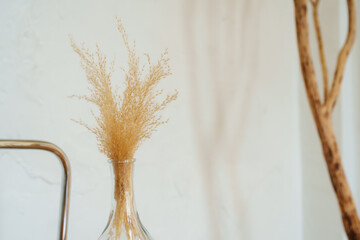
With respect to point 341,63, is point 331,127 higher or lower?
lower

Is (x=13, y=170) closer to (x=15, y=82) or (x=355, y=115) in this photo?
(x=15, y=82)

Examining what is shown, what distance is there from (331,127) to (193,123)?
0.45 meters

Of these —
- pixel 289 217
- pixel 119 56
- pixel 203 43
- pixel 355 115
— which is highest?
pixel 203 43

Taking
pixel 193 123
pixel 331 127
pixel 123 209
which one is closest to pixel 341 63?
pixel 331 127

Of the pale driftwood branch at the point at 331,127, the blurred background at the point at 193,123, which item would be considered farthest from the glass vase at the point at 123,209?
the pale driftwood branch at the point at 331,127

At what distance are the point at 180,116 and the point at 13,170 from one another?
553 mm

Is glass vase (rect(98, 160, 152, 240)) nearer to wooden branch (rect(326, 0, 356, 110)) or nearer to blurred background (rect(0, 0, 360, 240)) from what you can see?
blurred background (rect(0, 0, 360, 240))

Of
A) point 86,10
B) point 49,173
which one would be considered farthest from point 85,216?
point 86,10

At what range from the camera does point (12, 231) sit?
2.77 ft

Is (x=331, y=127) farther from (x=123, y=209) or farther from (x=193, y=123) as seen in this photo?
(x=123, y=209)

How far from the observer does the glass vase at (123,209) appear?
0.78 m

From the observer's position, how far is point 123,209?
0.79 m

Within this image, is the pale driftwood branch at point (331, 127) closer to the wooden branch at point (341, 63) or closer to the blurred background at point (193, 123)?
the wooden branch at point (341, 63)

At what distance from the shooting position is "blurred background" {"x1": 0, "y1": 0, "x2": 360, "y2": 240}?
2.86 feet
